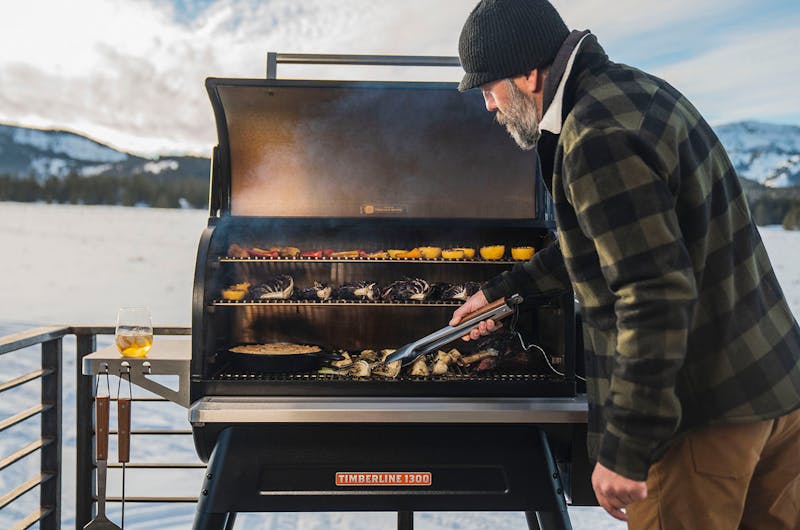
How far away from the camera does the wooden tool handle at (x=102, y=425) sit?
238 cm

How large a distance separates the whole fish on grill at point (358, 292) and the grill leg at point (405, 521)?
1.11 m

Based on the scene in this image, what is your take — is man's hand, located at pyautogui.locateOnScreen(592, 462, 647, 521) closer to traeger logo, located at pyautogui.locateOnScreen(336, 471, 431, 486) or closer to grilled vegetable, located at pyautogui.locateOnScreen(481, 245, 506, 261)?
traeger logo, located at pyautogui.locateOnScreen(336, 471, 431, 486)

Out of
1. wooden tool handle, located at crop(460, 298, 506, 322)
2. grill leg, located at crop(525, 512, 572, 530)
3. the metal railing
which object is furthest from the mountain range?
grill leg, located at crop(525, 512, 572, 530)

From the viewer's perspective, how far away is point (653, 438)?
124 cm

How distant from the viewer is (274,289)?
2654 millimetres

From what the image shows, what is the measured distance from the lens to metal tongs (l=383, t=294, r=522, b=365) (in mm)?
2201

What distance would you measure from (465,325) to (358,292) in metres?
0.59

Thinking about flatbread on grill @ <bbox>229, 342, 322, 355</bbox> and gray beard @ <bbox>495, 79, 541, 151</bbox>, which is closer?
gray beard @ <bbox>495, 79, 541, 151</bbox>

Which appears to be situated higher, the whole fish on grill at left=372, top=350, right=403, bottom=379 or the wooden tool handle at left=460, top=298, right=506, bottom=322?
the wooden tool handle at left=460, top=298, right=506, bottom=322

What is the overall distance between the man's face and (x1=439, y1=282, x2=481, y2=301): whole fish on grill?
42.4 inches

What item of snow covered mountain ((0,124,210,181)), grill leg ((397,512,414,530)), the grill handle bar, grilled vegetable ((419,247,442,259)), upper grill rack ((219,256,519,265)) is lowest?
grill leg ((397,512,414,530))

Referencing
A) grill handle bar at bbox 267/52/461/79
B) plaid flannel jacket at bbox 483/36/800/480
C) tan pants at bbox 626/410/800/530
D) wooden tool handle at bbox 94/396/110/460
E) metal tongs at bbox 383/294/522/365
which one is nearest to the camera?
plaid flannel jacket at bbox 483/36/800/480

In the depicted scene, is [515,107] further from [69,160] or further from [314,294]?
[69,160]

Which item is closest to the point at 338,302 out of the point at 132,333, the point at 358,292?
the point at 358,292
